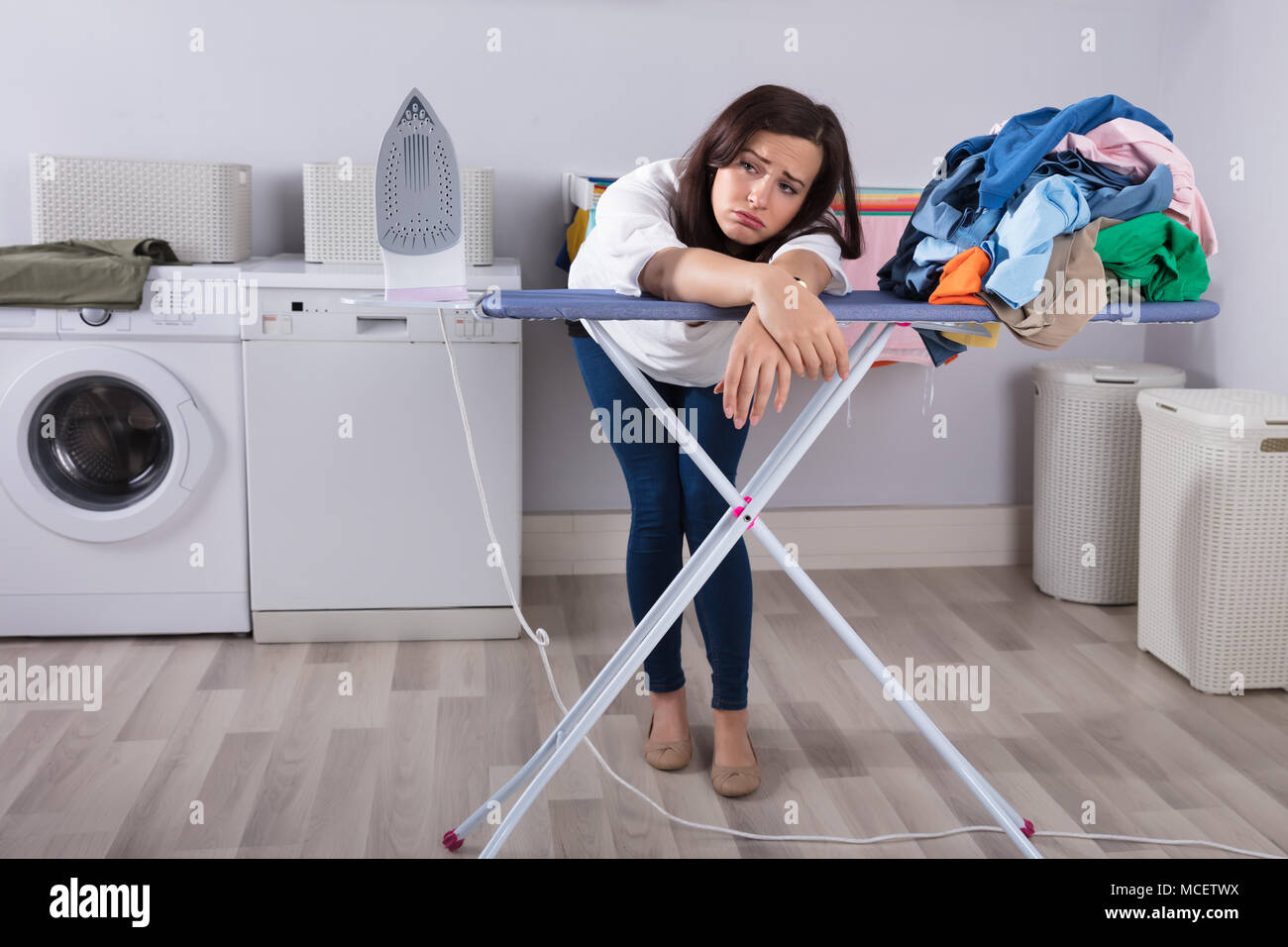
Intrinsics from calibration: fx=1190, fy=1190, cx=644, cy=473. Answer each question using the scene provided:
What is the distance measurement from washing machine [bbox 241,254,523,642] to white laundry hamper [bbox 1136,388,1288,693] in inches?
54.4

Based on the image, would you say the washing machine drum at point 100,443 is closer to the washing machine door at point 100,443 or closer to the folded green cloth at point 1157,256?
the washing machine door at point 100,443

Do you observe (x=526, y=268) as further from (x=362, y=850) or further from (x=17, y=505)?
(x=362, y=850)

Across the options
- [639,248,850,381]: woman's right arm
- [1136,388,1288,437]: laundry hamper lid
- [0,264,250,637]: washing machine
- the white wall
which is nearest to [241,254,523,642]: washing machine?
[0,264,250,637]: washing machine

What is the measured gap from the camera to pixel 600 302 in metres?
1.43

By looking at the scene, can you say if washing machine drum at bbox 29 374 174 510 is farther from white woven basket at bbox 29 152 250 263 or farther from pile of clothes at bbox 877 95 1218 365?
pile of clothes at bbox 877 95 1218 365

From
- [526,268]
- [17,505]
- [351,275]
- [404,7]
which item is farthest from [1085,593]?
[17,505]

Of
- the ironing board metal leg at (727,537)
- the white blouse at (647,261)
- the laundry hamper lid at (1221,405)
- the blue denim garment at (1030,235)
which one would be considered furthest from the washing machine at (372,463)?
the laundry hamper lid at (1221,405)

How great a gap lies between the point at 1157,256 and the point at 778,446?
1.89 feet

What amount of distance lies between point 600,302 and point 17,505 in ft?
5.62

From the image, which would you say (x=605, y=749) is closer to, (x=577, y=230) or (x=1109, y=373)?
(x=577, y=230)

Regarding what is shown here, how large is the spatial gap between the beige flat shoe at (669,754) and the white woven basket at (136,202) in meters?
1.50

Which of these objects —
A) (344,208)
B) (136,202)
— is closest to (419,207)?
(344,208)

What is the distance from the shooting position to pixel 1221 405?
2404 millimetres

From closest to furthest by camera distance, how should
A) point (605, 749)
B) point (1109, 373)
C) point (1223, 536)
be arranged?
point (605, 749)
point (1223, 536)
point (1109, 373)
